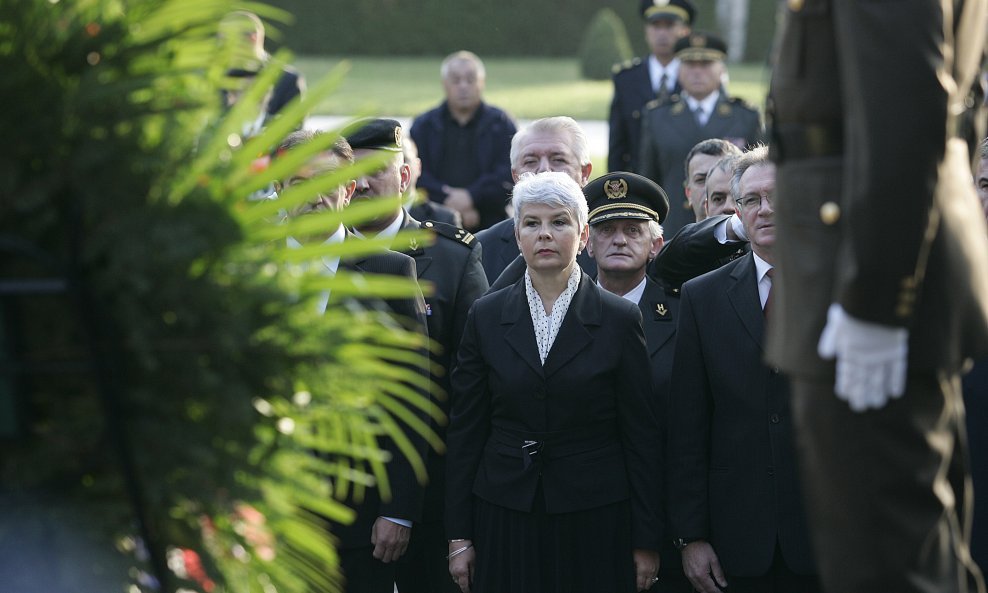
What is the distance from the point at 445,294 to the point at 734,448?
1320 millimetres

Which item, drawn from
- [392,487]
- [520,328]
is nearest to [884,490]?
[520,328]

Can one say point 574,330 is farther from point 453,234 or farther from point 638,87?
point 638,87

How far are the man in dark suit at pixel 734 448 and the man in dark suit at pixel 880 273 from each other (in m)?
1.42

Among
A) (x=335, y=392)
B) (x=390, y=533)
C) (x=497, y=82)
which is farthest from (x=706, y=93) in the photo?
(x=497, y=82)

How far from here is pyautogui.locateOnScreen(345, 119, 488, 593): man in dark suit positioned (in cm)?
477

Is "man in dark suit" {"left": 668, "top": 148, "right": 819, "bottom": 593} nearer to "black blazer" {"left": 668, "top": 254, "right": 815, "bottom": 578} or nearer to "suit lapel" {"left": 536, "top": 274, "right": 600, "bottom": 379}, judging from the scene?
"black blazer" {"left": 668, "top": 254, "right": 815, "bottom": 578}

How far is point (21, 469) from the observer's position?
5.82 feet

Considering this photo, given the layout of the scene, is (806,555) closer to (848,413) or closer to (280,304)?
(848,413)

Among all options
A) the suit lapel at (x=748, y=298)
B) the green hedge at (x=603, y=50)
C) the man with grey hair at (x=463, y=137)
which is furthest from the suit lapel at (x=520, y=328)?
the green hedge at (x=603, y=50)

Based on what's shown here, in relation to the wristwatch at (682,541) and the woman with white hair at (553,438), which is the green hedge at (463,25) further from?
the wristwatch at (682,541)

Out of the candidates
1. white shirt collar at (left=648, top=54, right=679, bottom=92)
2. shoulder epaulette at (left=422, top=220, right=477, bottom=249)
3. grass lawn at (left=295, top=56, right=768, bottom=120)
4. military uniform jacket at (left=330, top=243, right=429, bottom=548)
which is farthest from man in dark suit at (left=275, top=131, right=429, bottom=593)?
grass lawn at (left=295, top=56, right=768, bottom=120)

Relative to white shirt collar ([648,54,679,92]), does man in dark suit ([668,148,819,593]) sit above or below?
below

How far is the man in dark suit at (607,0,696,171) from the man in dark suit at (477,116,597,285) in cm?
417

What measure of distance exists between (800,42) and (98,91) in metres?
1.32
